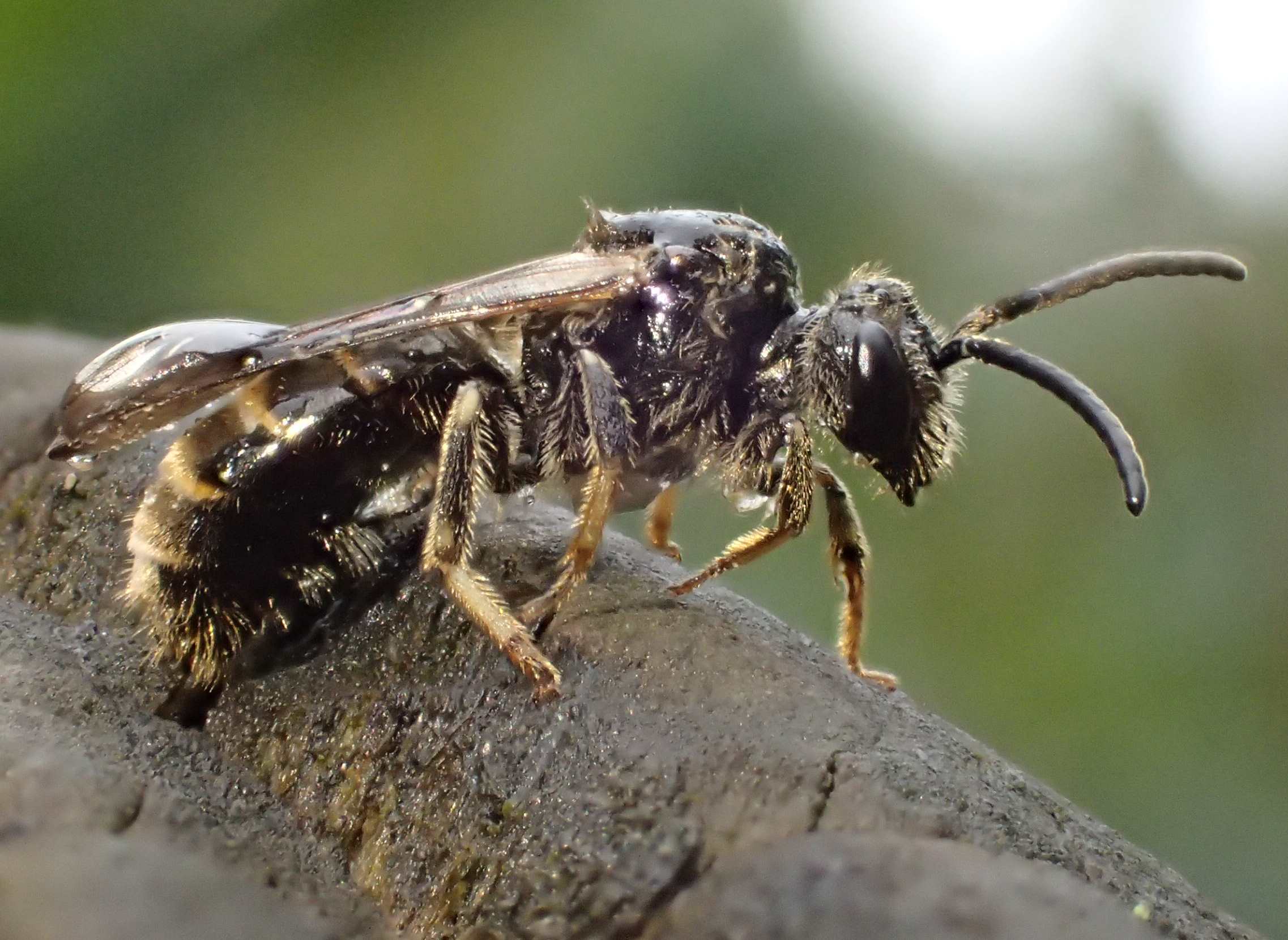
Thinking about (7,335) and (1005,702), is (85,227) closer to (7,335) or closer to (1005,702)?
(7,335)

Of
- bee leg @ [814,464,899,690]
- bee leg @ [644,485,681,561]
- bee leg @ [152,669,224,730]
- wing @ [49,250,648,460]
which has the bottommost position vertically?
bee leg @ [152,669,224,730]

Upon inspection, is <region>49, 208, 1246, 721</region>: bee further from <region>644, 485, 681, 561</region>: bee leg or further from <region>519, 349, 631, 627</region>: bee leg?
<region>644, 485, 681, 561</region>: bee leg

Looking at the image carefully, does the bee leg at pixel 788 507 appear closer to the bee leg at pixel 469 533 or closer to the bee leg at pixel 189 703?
the bee leg at pixel 469 533

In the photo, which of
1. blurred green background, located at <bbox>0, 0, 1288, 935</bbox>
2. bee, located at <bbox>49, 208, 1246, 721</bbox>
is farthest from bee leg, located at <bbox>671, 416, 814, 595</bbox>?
blurred green background, located at <bbox>0, 0, 1288, 935</bbox>

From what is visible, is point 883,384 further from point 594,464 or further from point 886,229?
point 886,229

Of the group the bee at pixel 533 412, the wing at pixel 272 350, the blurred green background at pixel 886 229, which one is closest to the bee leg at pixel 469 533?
the bee at pixel 533 412

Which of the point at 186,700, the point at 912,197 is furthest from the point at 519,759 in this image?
the point at 912,197
